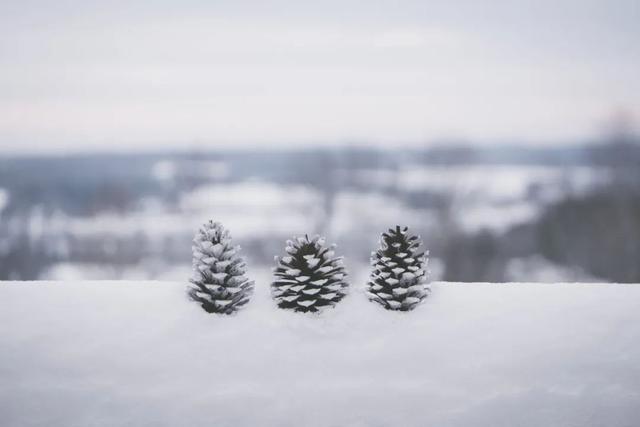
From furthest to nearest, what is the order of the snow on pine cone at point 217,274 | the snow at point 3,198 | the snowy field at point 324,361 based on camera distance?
the snow at point 3,198, the snow on pine cone at point 217,274, the snowy field at point 324,361

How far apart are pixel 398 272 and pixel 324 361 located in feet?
4.06

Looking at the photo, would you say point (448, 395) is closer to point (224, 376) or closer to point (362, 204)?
point (224, 376)

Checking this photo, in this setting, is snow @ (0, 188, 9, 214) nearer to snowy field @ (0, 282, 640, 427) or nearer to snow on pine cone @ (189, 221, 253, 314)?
snowy field @ (0, 282, 640, 427)

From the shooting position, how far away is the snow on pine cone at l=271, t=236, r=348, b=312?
490 centimetres

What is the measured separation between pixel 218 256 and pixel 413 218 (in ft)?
23.2

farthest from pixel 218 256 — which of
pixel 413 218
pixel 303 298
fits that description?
pixel 413 218

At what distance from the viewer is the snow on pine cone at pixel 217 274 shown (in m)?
4.89

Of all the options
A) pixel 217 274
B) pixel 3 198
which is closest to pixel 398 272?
pixel 217 274

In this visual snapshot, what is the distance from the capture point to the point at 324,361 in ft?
13.6

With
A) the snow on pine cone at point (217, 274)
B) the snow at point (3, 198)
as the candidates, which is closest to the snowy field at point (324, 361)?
the snow on pine cone at point (217, 274)

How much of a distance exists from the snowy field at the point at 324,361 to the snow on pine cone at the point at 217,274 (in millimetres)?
139

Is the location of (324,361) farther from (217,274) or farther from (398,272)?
(217,274)

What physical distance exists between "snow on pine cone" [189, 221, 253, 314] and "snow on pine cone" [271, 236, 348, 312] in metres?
0.36

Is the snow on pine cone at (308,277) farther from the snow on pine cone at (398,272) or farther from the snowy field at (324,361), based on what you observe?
the snow on pine cone at (398,272)
